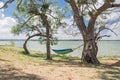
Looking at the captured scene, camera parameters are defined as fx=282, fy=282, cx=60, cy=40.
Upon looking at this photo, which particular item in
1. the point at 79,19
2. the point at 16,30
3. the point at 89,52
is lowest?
the point at 89,52

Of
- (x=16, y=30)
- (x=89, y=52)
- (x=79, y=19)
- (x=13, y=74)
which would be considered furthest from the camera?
(x=16, y=30)

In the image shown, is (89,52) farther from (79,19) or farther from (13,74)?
(13,74)

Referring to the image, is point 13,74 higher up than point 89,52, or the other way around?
point 89,52

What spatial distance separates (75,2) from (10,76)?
7.92 m

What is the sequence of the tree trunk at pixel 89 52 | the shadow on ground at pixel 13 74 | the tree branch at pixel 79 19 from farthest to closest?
the tree branch at pixel 79 19 → the tree trunk at pixel 89 52 → the shadow on ground at pixel 13 74

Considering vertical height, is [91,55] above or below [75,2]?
below

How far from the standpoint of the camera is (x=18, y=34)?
24.5 metres

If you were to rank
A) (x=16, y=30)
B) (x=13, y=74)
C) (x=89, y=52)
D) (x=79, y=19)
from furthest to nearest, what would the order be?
(x=16, y=30) < (x=79, y=19) < (x=89, y=52) < (x=13, y=74)

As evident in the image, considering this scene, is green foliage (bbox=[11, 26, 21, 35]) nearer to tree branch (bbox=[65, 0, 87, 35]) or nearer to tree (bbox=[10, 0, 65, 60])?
tree (bbox=[10, 0, 65, 60])

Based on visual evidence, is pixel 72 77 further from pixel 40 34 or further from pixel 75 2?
pixel 40 34

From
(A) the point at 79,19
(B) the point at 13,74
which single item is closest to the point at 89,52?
(A) the point at 79,19

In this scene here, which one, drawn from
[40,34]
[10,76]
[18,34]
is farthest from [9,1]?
[18,34]

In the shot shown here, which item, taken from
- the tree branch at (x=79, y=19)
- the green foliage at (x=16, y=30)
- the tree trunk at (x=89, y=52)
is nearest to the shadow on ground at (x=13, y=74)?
the tree trunk at (x=89, y=52)

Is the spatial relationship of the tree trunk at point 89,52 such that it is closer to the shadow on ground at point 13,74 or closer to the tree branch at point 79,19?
the tree branch at point 79,19
